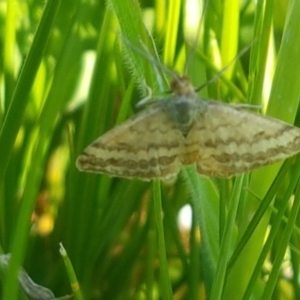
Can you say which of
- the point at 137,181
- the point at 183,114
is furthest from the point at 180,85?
the point at 137,181

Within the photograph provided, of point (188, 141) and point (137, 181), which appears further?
point (137, 181)

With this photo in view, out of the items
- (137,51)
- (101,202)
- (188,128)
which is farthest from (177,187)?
(137,51)

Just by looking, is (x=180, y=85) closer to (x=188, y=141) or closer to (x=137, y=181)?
(x=188, y=141)

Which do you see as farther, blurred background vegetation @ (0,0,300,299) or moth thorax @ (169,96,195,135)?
moth thorax @ (169,96,195,135)

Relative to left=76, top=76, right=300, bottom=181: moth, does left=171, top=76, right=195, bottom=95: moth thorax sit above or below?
above

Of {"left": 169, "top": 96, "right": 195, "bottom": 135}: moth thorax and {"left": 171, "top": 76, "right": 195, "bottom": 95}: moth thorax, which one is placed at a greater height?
{"left": 171, "top": 76, "right": 195, "bottom": 95}: moth thorax
